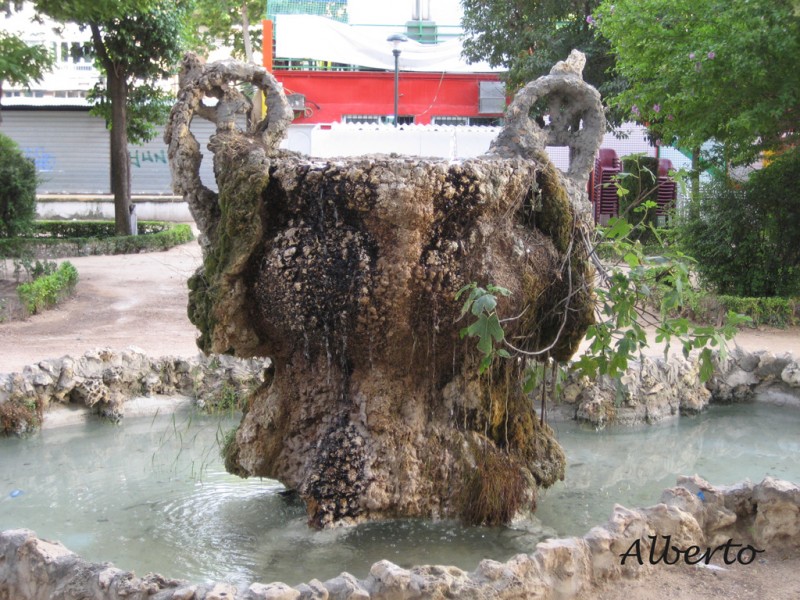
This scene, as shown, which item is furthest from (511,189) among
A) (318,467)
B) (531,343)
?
(318,467)

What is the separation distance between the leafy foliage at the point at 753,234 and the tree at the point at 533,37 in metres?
6.83

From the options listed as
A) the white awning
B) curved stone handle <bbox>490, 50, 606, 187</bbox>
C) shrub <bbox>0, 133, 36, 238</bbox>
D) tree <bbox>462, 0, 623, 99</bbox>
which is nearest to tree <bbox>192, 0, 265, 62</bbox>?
the white awning

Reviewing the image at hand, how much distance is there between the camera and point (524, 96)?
577cm

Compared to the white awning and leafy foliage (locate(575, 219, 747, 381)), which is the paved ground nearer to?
leafy foliage (locate(575, 219, 747, 381))

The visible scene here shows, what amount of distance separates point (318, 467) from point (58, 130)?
3032cm

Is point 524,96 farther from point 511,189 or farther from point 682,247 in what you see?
point 682,247

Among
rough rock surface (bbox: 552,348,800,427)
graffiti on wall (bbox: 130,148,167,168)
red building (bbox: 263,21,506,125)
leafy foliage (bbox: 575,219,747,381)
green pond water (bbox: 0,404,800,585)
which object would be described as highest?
red building (bbox: 263,21,506,125)

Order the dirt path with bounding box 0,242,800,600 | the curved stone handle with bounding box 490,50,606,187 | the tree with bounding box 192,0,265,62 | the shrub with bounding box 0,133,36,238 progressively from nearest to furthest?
the dirt path with bounding box 0,242,800,600 → the curved stone handle with bounding box 490,50,606,187 → the shrub with bounding box 0,133,36,238 → the tree with bounding box 192,0,265,62

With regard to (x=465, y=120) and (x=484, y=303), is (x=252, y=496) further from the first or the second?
(x=465, y=120)

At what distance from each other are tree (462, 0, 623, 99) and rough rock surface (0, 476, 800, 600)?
15.6 metres

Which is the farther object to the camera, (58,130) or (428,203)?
(58,130)

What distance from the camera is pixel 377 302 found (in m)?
4.88

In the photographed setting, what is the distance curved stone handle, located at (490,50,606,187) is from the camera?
5.70 m

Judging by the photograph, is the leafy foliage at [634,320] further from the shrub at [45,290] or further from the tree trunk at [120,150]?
the tree trunk at [120,150]
